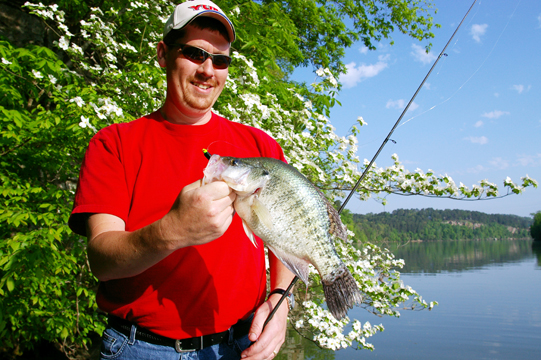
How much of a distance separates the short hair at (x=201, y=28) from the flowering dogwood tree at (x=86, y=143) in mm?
2027

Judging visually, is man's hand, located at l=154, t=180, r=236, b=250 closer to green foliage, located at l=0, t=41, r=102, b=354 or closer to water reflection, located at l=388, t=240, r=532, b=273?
green foliage, located at l=0, t=41, r=102, b=354

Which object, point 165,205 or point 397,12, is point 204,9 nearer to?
point 165,205

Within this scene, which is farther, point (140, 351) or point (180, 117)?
point (180, 117)

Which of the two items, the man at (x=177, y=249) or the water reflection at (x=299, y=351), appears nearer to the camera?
the man at (x=177, y=249)

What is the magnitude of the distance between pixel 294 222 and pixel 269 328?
540 millimetres

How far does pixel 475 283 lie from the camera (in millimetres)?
27844

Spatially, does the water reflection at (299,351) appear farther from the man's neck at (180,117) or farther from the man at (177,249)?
the man's neck at (180,117)

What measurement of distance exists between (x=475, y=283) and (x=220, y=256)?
31.9 m

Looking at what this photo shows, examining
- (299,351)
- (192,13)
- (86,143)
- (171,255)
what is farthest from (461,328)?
(192,13)

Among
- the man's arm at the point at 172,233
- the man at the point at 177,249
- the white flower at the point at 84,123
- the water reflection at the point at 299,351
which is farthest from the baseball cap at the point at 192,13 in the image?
the water reflection at the point at 299,351

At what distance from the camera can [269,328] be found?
168 centimetres

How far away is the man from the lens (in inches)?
59.7

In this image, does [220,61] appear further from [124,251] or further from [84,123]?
[84,123]

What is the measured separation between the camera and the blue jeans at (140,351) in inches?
60.9
